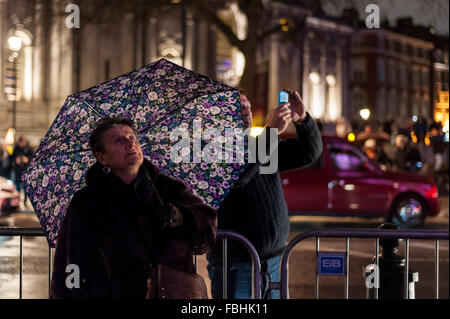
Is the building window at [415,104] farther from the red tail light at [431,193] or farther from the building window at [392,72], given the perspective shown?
the red tail light at [431,193]

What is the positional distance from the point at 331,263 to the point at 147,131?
5.27 feet

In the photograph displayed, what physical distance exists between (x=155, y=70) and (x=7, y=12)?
46.7 metres

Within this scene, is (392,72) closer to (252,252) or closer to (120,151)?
(252,252)

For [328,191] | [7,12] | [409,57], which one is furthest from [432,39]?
[328,191]

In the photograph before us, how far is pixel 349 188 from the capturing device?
16000 millimetres

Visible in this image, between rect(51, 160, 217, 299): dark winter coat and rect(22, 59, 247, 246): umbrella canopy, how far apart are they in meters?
0.47

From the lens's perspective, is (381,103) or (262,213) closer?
(262,213)

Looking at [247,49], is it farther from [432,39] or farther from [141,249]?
[432,39]

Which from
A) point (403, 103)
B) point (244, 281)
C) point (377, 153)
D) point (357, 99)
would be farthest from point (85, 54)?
point (403, 103)

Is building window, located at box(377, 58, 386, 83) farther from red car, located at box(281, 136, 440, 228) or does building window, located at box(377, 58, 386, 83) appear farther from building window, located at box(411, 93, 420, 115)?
red car, located at box(281, 136, 440, 228)

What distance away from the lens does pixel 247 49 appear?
23.2 meters

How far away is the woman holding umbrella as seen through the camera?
3.52 metres

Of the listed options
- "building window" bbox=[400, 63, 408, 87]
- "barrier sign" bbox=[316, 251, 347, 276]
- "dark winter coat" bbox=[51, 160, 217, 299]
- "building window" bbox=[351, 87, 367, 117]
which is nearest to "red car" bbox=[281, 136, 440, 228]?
"barrier sign" bbox=[316, 251, 347, 276]

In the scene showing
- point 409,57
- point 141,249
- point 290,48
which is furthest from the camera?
point 409,57
